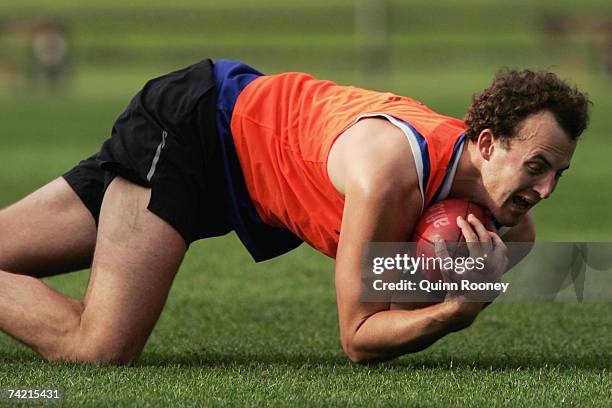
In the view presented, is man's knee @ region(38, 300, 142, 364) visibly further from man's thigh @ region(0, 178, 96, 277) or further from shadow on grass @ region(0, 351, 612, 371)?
man's thigh @ region(0, 178, 96, 277)

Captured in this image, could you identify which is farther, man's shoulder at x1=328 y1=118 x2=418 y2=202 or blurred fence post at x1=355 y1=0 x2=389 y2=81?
blurred fence post at x1=355 y1=0 x2=389 y2=81

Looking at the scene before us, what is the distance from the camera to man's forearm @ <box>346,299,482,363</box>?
4.91 metres

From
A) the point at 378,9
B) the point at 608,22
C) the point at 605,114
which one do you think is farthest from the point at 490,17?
the point at 605,114

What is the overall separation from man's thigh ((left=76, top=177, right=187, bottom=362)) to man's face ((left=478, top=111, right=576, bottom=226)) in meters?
1.35

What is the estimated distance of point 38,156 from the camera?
1567 centimetres

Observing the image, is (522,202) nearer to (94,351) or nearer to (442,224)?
(442,224)

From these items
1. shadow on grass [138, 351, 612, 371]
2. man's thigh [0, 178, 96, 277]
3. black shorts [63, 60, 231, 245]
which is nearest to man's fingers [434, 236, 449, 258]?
shadow on grass [138, 351, 612, 371]

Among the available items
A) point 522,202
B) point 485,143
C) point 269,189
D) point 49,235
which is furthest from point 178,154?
point 522,202

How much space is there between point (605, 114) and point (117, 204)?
17.6 m

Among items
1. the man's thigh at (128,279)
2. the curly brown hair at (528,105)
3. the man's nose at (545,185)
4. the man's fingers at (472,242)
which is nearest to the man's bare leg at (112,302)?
the man's thigh at (128,279)

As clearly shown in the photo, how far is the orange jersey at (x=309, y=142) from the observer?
5.13 m

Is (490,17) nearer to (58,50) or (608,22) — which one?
(608,22)

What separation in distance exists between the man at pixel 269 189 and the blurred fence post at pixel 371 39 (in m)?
24.9

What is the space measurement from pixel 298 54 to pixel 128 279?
98.8 feet
